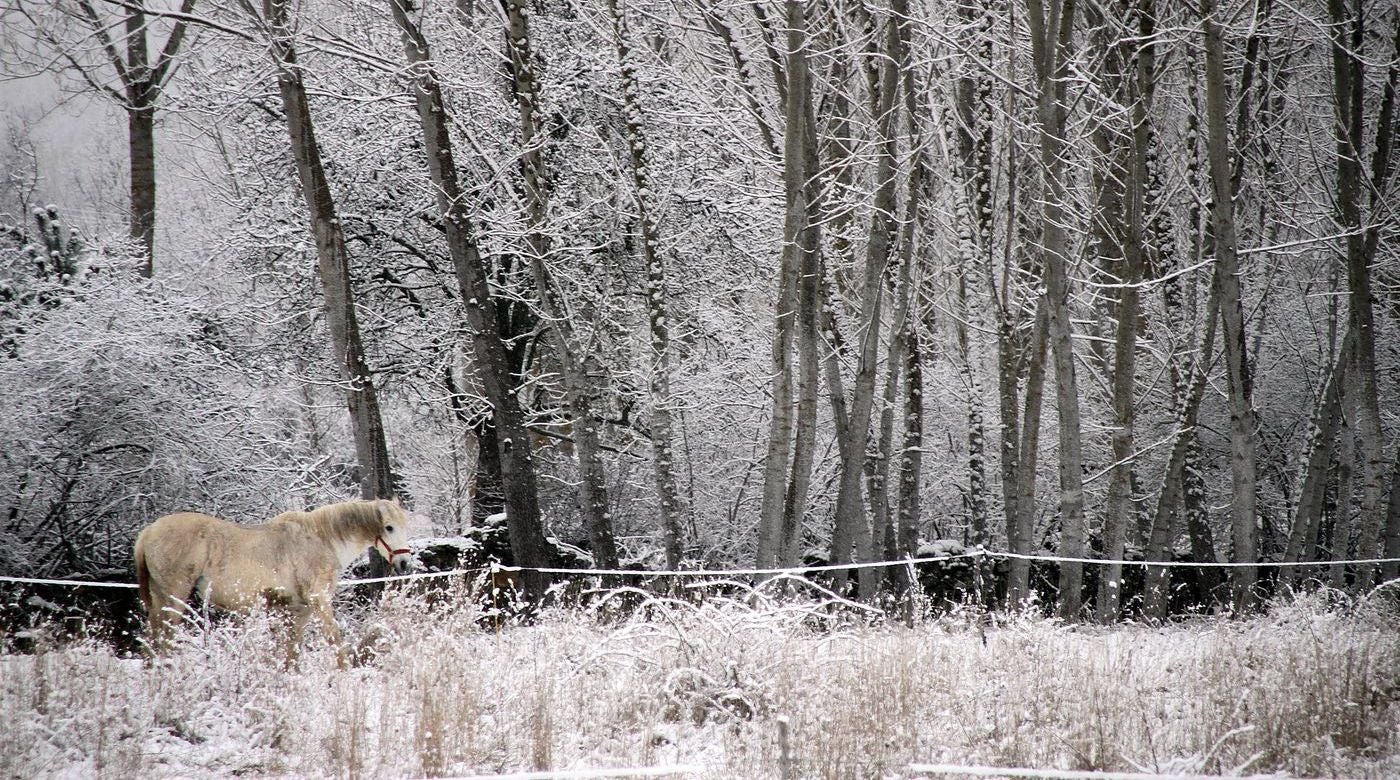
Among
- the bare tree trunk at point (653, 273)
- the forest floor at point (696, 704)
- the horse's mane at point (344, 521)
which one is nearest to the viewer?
the forest floor at point (696, 704)

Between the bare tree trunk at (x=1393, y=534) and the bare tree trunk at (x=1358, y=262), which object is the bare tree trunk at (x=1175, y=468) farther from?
the bare tree trunk at (x=1393, y=534)

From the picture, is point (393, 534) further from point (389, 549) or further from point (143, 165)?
point (143, 165)

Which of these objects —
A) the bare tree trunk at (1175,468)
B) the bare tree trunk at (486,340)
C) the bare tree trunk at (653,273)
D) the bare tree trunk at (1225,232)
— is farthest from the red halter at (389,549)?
the bare tree trunk at (1175,468)

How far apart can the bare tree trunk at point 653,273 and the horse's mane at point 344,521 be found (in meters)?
5.70

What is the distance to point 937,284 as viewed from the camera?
16750mm

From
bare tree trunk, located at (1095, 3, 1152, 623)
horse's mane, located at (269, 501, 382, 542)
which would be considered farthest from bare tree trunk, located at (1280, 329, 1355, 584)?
horse's mane, located at (269, 501, 382, 542)

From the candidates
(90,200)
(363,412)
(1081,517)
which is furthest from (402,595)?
(90,200)

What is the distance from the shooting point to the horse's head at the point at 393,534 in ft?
25.4

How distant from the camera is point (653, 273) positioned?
12.6 meters

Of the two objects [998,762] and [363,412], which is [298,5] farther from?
[998,762]

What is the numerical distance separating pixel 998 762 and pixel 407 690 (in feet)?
11.5

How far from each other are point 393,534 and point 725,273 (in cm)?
916

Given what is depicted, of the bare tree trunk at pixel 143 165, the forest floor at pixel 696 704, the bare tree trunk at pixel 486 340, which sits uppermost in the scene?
the bare tree trunk at pixel 143 165

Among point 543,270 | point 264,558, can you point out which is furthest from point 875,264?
point 264,558
